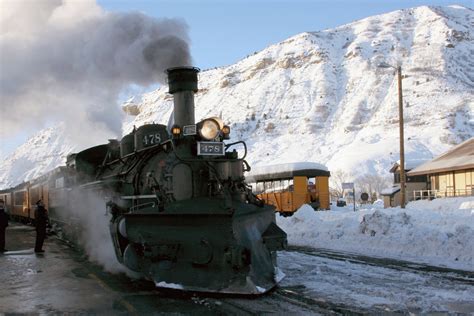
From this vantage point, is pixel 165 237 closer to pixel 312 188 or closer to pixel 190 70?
pixel 190 70

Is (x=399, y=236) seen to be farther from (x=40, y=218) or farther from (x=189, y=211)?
(x=40, y=218)

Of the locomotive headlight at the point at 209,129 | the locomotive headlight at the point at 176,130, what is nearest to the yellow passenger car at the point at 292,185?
the locomotive headlight at the point at 209,129

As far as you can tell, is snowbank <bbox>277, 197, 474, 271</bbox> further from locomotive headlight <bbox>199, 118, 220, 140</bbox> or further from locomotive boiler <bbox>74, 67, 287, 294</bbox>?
locomotive headlight <bbox>199, 118, 220, 140</bbox>

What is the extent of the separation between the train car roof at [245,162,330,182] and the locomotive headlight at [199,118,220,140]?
23316 millimetres

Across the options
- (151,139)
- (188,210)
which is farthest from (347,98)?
(188,210)

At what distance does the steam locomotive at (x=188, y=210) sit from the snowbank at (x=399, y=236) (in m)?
4.97

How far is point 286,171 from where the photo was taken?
1261 inches

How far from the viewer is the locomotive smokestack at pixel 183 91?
9.08 meters

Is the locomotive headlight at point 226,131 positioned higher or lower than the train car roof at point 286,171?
higher

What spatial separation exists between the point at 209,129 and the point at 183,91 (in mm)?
1141

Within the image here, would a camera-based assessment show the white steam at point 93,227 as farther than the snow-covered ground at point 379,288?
Yes

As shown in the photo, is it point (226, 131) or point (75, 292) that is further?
point (226, 131)

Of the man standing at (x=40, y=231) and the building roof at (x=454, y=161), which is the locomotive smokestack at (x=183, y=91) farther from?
the building roof at (x=454, y=161)

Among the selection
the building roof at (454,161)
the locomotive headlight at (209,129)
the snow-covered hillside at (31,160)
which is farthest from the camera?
the snow-covered hillside at (31,160)
